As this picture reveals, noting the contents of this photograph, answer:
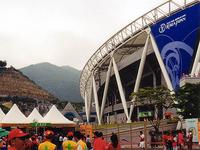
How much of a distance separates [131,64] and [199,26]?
81.8 feet

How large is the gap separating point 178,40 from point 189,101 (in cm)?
1958

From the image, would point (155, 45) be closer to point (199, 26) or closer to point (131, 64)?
point (199, 26)

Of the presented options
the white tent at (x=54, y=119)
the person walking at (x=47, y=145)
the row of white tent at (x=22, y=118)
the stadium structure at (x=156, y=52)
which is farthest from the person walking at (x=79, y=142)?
the stadium structure at (x=156, y=52)

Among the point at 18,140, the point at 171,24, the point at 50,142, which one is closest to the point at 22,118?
the point at 171,24

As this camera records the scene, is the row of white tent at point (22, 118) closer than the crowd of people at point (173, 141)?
No

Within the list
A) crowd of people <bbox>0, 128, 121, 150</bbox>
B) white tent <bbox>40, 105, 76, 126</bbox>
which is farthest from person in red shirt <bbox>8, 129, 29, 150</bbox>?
white tent <bbox>40, 105, 76, 126</bbox>

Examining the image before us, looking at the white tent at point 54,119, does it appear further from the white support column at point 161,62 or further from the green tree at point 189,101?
the white support column at point 161,62

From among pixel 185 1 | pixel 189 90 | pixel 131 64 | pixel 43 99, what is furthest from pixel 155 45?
pixel 43 99

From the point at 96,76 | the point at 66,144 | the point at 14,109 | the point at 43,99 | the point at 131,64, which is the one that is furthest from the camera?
the point at 43,99

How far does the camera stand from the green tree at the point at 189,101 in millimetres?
43000

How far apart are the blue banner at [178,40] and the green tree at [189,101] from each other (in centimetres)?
1365

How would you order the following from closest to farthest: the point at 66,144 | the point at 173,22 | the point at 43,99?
the point at 66,144 → the point at 173,22 → the point at 43,99

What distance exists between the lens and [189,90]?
150 feet

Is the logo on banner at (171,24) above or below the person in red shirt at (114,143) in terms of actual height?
above
